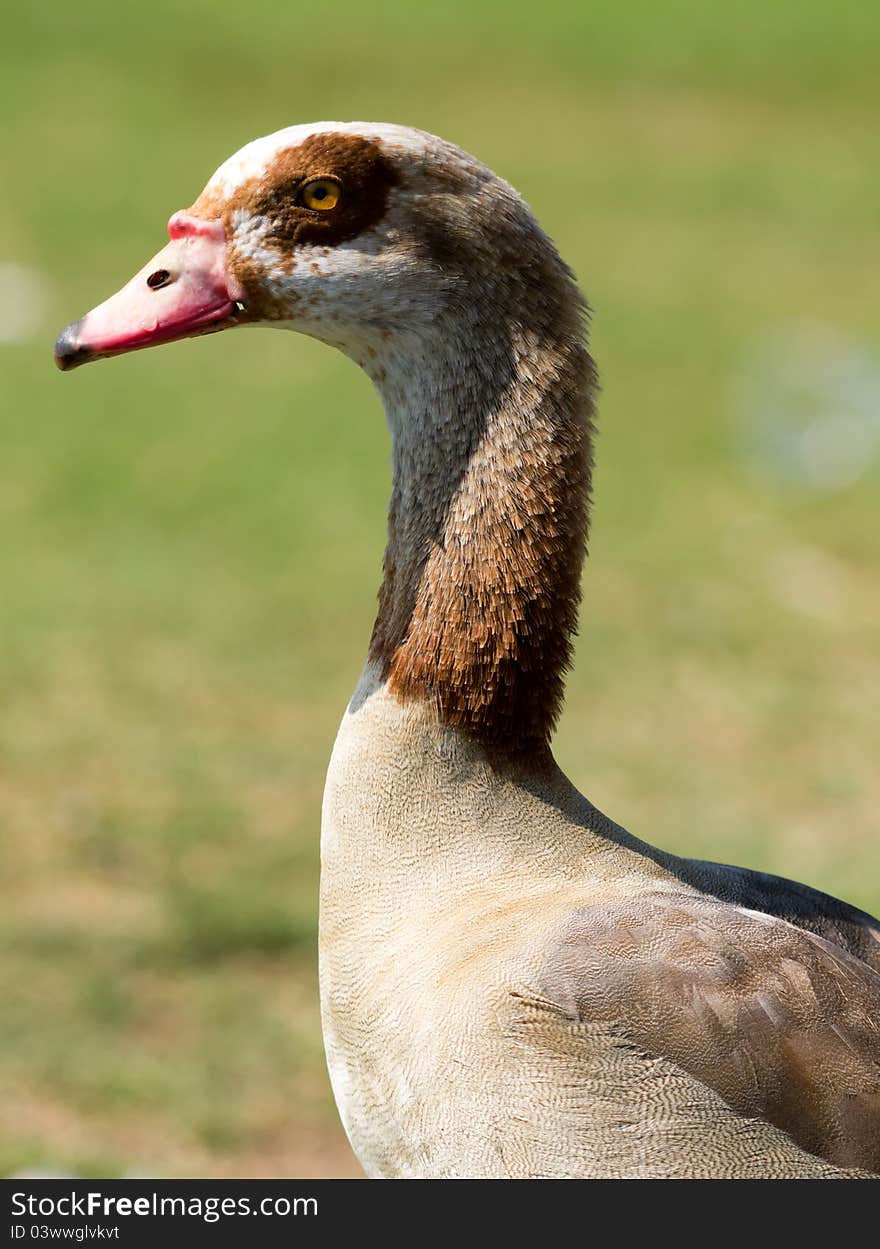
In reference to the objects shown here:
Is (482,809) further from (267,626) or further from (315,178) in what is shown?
(267,626)

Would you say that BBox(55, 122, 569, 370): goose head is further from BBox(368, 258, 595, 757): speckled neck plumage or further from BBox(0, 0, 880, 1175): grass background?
BBox(0, 0, 880, 1175): grass background

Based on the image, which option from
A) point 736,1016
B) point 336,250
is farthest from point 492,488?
point 736,1016

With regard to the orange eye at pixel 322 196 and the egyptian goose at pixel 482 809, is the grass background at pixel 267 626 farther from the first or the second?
the orange eye at pixel 322 196

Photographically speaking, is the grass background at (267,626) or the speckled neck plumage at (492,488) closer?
the speckled neck plumage at (492,488)

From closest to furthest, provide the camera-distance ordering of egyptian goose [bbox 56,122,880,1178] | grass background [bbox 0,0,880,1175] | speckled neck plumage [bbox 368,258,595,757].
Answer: egyptian goose [bbox 56,122,880,1178], speckled neck plumage [bbox 368,258,595,757], grass background [bbox 0,0,880,1175]

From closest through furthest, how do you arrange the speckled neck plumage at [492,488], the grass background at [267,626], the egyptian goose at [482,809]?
1. the egyptian goose at [482,809]
2. the speckled neck plumage at [492,488]
3. the grass background at [267,626]

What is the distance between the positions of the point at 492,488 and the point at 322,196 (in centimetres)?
45

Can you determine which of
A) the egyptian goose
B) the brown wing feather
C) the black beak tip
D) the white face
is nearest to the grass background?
the egyptian goose

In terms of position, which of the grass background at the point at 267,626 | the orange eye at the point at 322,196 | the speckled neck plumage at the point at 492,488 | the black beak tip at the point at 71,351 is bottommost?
the speckled neck plumage at the point at 492,488

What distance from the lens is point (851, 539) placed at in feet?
25.8

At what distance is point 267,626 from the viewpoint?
22.7 ft

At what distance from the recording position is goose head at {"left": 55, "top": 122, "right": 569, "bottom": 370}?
219cm

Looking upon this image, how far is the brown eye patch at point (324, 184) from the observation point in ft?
7.10

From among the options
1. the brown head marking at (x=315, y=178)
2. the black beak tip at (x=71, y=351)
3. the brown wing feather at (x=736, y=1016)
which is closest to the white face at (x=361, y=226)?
the brown head marking at (x=315, y=178)
